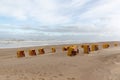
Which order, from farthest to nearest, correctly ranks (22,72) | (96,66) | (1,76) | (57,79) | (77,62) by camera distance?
(77,62) < (96,66) < (22,72) < (1,76) < (57,79)

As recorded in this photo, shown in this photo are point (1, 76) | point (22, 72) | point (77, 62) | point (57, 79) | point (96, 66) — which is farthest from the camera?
point (77, 62)

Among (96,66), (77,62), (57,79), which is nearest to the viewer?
(57,79)

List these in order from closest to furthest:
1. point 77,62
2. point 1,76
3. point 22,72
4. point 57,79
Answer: point 57,79 < point 1,76 < point 22,72 < point 77,62

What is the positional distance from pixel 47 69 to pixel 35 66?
112 centimetres

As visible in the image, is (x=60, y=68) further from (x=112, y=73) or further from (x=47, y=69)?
(x=112, y=73)

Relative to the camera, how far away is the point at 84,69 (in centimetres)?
1227

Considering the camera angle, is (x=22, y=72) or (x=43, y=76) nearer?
(x=43, y=76)

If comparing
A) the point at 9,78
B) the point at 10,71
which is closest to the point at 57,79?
the point at 9,78

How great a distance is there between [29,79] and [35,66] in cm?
295

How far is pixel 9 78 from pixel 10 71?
1740 millimetres

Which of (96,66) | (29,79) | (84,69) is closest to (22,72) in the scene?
(29,79)

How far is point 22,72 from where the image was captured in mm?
11852

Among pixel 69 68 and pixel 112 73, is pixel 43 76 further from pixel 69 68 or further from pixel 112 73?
pixel 112 73

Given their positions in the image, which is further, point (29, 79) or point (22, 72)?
point (22, 72)
